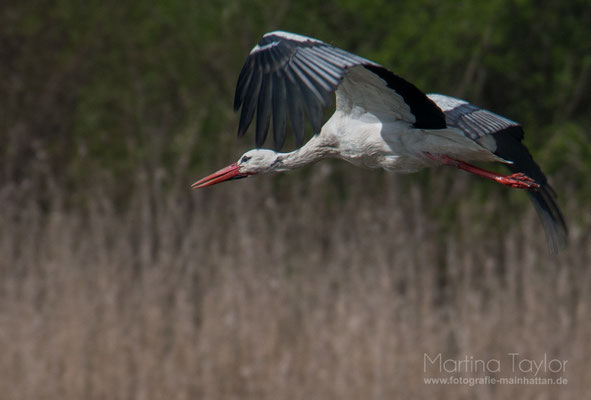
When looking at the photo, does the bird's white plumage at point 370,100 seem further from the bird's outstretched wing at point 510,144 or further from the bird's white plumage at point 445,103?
the bird's white plumage at point 445,103

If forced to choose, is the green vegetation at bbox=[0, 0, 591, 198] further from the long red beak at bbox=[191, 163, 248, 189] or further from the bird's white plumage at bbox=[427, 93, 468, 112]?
the bird's white plumage at bbox=[427, 93, 468, 112]

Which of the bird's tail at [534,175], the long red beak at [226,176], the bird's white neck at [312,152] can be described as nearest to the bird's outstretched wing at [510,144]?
the bird's tail at [534,175]

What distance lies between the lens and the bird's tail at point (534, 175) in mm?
4277

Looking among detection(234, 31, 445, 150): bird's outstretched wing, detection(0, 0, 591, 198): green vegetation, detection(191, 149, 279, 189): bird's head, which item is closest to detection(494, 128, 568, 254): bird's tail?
detection(234, 31, 445, 150): bird's outstretched wing

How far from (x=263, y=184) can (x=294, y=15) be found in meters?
1.72

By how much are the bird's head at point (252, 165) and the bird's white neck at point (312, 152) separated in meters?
0.07

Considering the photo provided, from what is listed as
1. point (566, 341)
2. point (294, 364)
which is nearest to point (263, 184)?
point (294, 364)

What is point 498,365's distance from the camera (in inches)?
236

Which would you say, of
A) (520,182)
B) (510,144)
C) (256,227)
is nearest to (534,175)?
(510,144)

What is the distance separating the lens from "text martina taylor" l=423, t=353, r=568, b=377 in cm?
589

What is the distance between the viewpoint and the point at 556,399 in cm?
584

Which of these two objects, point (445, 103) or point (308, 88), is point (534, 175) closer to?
point (445, 103)

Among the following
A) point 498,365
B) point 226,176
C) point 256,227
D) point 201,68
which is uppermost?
point 201,68

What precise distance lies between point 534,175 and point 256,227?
2747 millimetres
